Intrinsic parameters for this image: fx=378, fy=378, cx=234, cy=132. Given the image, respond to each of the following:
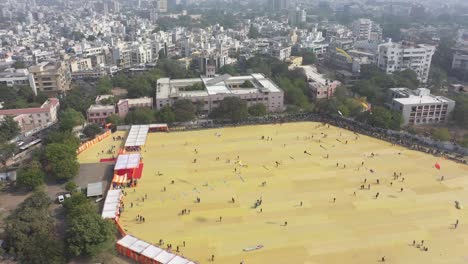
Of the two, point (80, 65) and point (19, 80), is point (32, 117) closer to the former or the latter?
point (19, 80)

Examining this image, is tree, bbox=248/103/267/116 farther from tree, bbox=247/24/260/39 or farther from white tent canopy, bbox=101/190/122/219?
tree, bbox=247/24/260/39

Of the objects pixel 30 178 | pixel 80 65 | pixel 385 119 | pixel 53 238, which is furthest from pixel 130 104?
pixel 385 119

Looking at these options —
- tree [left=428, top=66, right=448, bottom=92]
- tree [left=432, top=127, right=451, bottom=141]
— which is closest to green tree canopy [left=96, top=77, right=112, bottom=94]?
tree [left=432, top=127, right=451, bottom=141]

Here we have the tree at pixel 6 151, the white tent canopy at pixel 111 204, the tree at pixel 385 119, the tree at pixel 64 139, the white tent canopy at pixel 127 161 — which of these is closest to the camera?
the white tent canopy at pixel 111 204

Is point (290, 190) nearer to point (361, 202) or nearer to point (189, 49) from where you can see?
point (361, 202)

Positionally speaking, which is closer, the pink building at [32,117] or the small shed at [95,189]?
the small shed at [95,189]

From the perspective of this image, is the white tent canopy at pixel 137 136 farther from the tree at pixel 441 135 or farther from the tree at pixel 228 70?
the tree at pixel 441 135

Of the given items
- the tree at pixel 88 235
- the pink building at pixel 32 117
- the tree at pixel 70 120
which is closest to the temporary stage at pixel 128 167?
the tree at pixel 88 235
